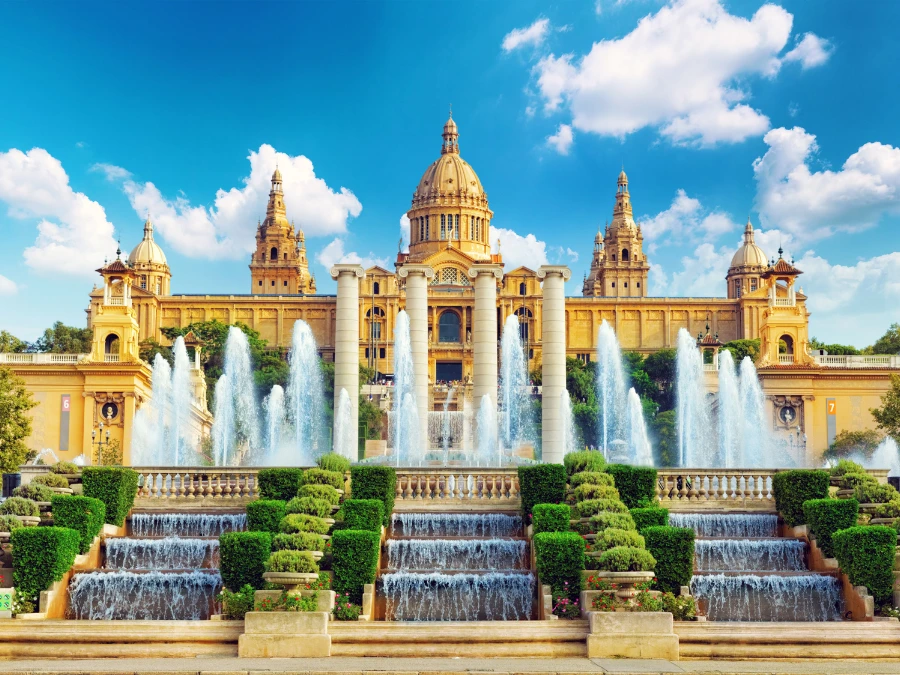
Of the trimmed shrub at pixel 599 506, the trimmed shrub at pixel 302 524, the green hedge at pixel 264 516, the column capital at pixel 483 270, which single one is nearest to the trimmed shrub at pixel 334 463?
the green hedge at pixel 264 516

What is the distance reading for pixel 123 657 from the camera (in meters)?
22.9

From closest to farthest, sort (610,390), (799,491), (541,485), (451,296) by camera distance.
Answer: (799,491)
(541,485)
(610,390)
(451,296)

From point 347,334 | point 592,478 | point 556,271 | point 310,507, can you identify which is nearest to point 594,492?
point 592,478

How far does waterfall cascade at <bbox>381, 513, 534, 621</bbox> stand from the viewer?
87.7 feet

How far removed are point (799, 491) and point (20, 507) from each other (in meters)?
19.0

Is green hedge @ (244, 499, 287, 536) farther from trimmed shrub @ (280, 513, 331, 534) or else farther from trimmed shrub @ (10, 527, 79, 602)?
trimmed shrub @ (10, 527, 79, 602)

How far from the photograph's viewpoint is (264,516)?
1116 inches

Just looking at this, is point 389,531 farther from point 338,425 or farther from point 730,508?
point 338,425

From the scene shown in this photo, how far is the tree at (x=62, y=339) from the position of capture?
119 m

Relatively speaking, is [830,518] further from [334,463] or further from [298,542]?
[334,463]

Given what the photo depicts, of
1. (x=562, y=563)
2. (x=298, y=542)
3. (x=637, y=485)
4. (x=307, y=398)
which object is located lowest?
(x=562, y=563)

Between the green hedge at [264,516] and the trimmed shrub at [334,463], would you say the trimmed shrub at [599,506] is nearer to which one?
the trimmed shrub at [334,463]

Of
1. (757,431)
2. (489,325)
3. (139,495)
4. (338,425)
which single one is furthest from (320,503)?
(757,431)

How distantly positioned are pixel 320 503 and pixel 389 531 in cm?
255
